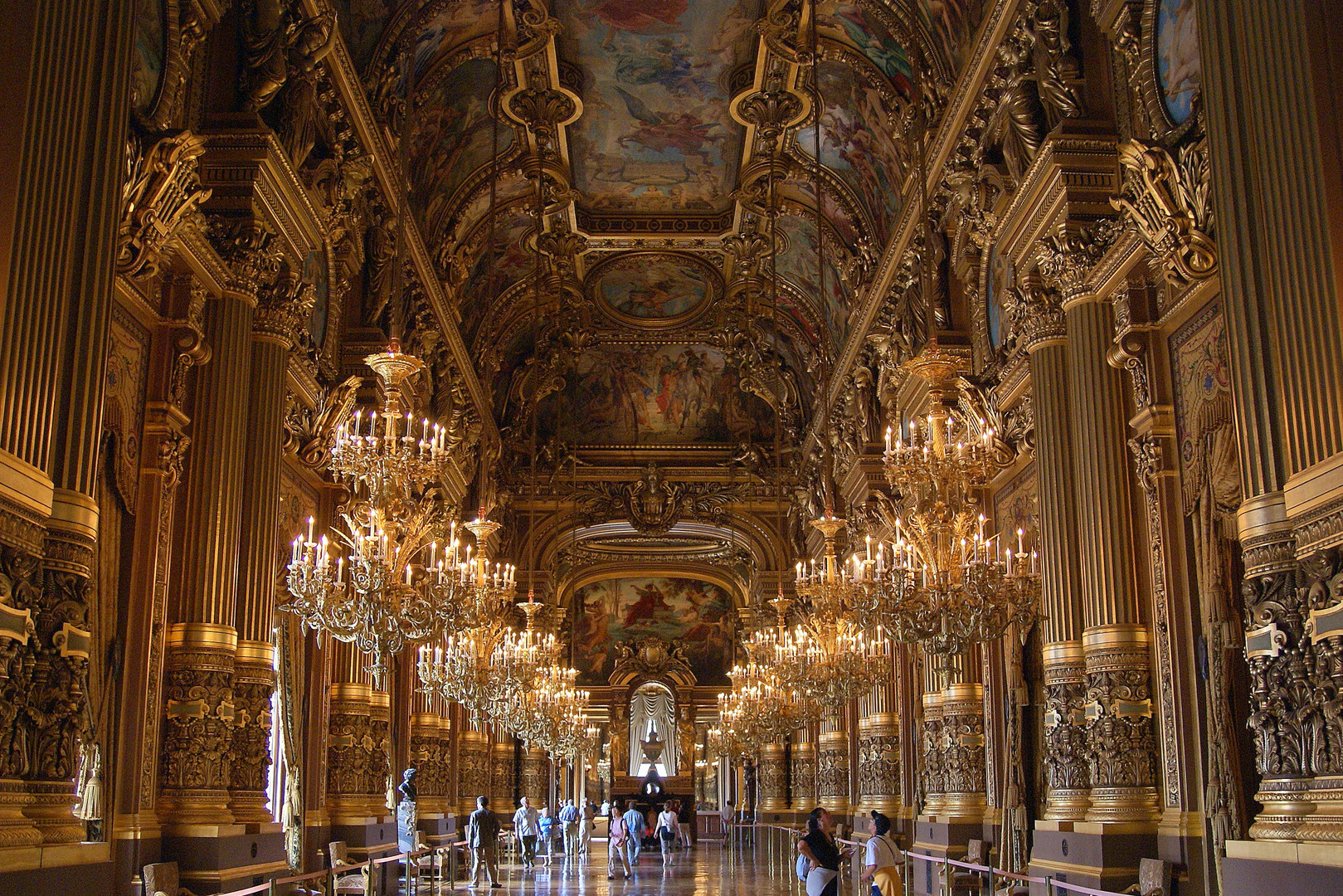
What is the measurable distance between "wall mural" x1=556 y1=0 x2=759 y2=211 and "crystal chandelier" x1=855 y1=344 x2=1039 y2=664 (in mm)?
9600

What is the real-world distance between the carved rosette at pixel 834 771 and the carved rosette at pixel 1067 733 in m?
14.0

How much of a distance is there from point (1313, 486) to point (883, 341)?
1343cm

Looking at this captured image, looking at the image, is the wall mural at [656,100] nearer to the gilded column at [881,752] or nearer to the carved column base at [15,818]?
the gilded column at [881,752]

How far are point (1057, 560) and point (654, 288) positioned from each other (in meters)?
17.5

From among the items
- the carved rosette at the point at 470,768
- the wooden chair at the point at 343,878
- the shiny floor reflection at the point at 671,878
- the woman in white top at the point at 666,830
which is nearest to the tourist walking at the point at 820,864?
the wooden chair at the point at 343,878

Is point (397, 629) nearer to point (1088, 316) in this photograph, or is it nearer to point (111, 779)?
point (111, 779)

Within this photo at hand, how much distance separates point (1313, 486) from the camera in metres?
5.45

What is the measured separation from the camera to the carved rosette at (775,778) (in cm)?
3353

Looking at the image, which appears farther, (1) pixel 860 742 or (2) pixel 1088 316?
(1) pixel 860 742

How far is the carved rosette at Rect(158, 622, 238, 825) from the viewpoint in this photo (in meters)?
9.62

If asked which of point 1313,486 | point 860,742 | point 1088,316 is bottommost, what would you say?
point 860,742

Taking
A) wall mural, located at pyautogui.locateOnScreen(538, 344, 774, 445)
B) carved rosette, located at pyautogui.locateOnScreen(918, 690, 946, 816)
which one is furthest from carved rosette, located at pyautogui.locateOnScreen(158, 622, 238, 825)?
wall mural, located at pyautogui.locateOnScreen(538, 344, 774, 445)

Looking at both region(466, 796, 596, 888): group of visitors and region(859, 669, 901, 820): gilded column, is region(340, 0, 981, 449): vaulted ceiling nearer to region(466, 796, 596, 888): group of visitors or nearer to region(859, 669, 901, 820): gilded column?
region(859, 669, 901, 820): gilded column

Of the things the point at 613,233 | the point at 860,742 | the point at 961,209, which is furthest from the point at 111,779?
the point at 613,233
